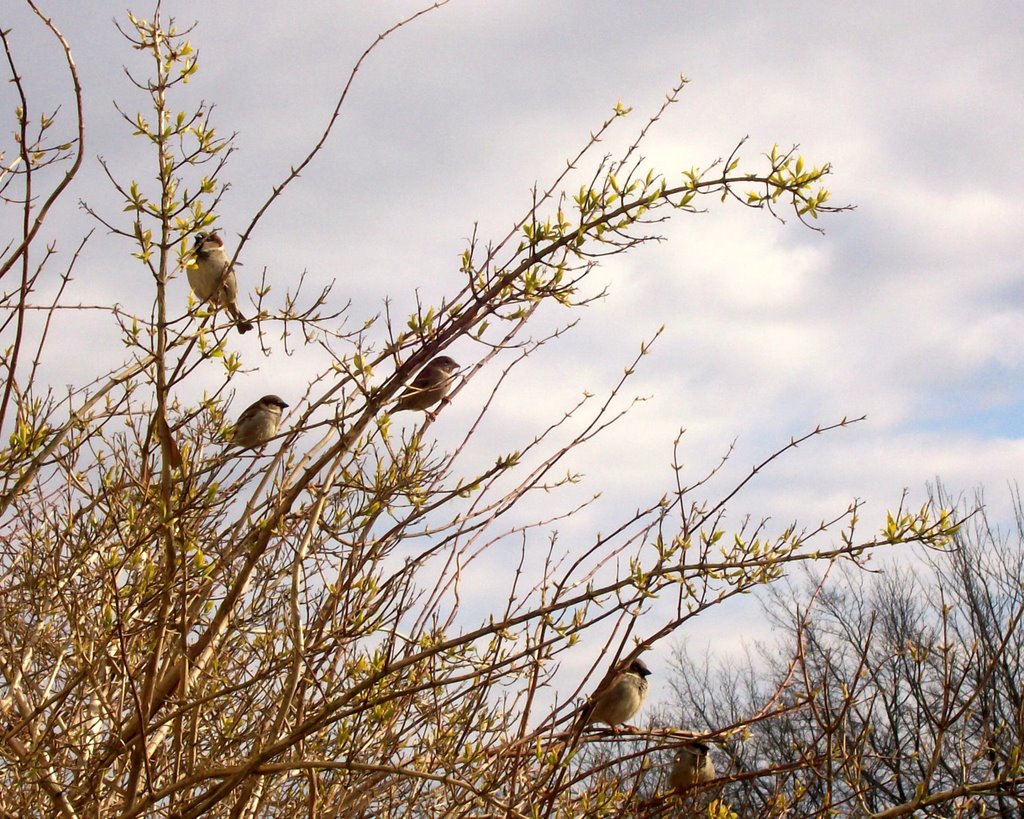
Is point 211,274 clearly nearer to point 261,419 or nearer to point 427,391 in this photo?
point 261,419

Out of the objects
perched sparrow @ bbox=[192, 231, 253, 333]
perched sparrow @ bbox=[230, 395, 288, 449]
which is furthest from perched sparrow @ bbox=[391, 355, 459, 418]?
perched sparrow @ bbox=[192, 231, 253, 333]

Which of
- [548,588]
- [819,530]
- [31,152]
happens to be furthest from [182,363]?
[819,530]

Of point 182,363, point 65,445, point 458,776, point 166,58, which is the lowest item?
point 458,776

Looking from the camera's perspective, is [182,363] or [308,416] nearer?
[182,363]

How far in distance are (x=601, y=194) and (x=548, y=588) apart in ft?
4.56

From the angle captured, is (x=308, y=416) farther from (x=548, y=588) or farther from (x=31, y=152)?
(x=31, y=152)

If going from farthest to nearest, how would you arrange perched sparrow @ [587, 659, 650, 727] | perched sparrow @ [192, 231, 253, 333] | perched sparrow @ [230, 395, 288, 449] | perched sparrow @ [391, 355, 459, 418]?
perched sparrow @ [192, 231, 253, 333], perched sparrow @ [587, 659, 650, 727], perched sparrow @ [230, 395, 288, 449], perched sparrow @ [391, 355, 459, 418]

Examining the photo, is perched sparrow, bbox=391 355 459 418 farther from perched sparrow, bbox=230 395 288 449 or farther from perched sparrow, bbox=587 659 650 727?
perched sparrow, bbox=587 659 650 727

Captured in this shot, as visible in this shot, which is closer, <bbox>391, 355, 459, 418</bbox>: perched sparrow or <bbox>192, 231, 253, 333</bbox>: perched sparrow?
<bbox>391, 355, 459, 418</bbox>: perched sparrow

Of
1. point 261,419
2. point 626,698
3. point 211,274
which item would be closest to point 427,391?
point 261,419

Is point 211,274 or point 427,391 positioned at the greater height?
point 211,274

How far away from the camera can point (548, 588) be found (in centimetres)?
364

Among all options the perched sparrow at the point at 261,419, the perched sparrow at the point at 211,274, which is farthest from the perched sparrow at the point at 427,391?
the perched sparrow at the point at 211,274

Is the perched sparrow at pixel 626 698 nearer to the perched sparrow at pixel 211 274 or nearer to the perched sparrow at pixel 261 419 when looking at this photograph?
the perched sparrow at pixel 261 419
